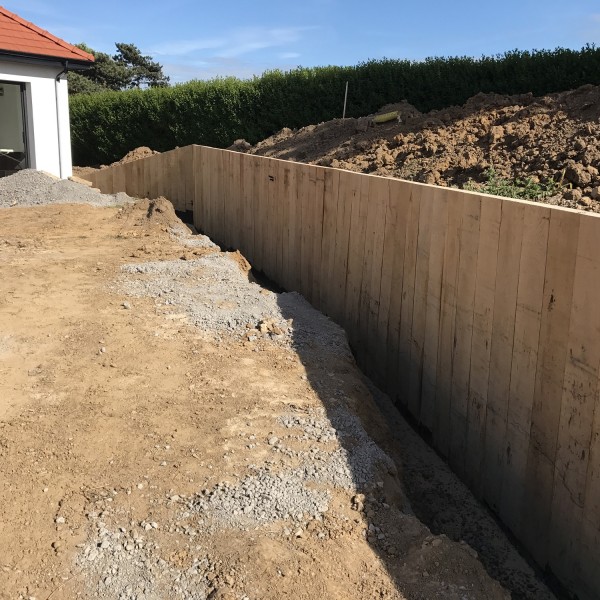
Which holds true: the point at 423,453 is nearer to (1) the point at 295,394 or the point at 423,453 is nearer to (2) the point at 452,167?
(1) the point at 295,394

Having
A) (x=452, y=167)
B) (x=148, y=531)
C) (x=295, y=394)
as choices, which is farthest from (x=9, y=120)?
(x=148, y=531)

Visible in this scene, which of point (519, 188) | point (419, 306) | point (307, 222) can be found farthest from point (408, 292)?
point (307, 222)

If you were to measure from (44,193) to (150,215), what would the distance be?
3705 millimetres

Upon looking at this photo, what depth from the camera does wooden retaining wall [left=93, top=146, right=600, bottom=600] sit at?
338 cm

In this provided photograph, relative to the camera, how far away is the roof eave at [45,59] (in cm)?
1507

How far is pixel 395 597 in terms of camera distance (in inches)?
115

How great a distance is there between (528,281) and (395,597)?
1871 millimetres

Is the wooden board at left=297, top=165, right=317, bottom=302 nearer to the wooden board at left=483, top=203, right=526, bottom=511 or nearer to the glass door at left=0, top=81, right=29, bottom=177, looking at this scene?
the wooden board at left=483, top=203, right=526, bottom=511

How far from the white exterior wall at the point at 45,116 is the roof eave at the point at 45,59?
0.47 feet

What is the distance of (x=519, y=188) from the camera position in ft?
21.6

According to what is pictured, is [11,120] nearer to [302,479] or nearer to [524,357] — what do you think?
[302,479]

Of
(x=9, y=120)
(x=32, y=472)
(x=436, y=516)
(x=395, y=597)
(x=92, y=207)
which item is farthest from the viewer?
(x=9, y=120)

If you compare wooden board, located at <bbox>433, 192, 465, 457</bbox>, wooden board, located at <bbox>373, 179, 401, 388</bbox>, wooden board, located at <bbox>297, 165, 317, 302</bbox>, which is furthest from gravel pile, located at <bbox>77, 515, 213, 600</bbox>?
wooden board, located at <bbox>297, 165, 317, 302</bbox>

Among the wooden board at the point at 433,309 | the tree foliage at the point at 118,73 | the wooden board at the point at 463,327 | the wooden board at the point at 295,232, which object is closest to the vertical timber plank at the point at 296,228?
the wooden board at the point at 295,232
